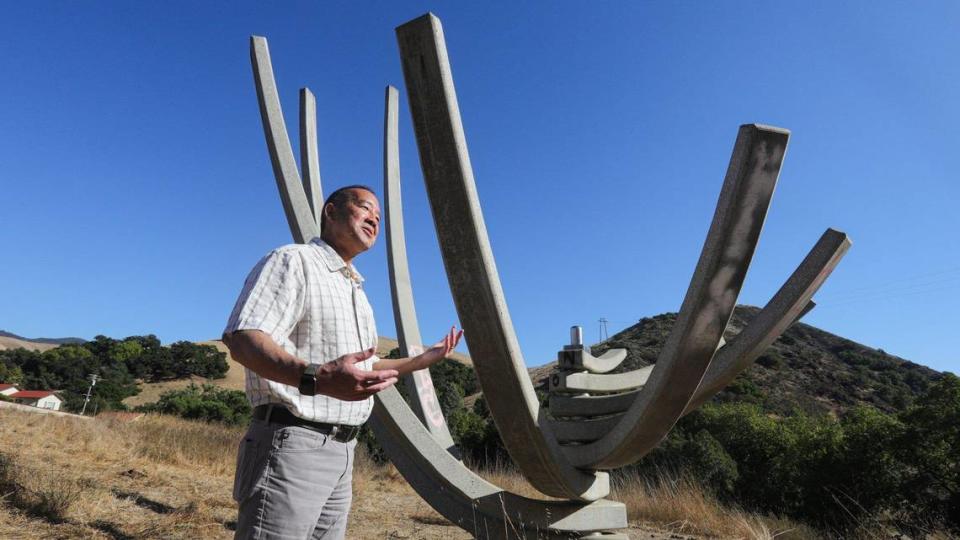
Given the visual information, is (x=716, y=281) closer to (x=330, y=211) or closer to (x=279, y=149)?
(x=330, y=211)

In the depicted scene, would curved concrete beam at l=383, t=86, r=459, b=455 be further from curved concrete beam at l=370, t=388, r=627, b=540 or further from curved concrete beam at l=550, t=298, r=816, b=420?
curved concrete beam at l=550, t=298, r=816, b=420

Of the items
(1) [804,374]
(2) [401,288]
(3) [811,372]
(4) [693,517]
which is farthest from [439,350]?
(3) [811,372]

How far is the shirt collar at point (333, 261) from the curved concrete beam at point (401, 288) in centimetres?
267

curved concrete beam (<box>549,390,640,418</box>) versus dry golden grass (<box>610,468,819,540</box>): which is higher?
curved concrete beam (<box>549,390,640,418</box>)

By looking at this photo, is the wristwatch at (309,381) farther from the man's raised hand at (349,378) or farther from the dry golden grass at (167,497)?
the dry golden grass at (167,497)

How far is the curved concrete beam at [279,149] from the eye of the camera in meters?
4.22

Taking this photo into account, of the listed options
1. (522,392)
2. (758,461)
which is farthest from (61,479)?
(758,461)

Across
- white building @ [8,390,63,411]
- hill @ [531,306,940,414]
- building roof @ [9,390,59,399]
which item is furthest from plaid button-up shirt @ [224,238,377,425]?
building roof @ [9,390,59,399]

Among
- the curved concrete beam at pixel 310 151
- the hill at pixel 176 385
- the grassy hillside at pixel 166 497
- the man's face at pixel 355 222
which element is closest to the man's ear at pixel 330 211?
the man's face at pixel 355 222

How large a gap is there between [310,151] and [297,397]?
416 centimetres

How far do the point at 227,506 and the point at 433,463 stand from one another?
3732mm

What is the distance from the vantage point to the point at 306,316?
5.89 feet

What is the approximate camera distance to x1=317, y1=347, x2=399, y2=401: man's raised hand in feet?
4.21

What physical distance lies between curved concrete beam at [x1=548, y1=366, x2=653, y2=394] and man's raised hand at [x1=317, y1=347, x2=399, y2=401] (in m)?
3.26
